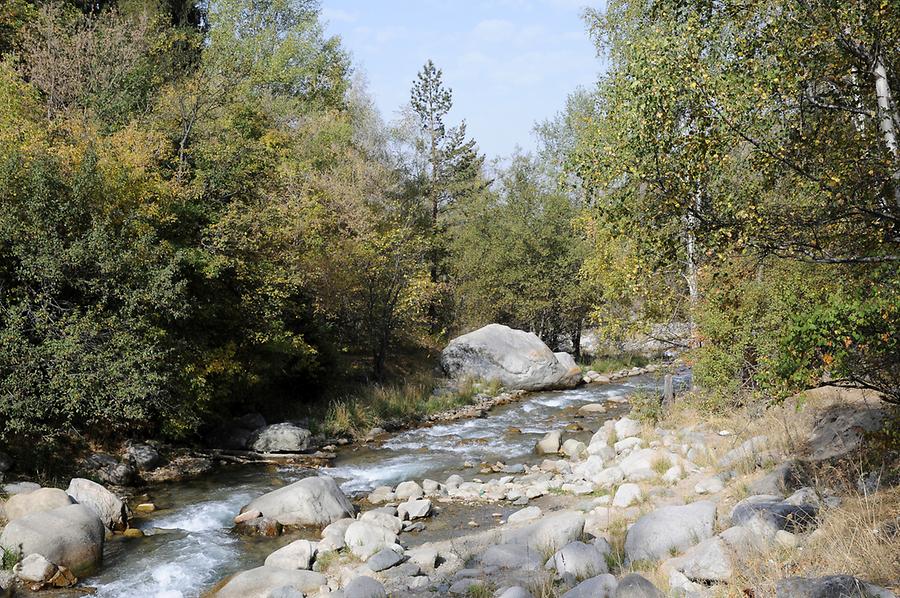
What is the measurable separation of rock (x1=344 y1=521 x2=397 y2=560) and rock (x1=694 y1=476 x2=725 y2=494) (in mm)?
4917

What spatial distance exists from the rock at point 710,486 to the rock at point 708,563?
352 centimetres

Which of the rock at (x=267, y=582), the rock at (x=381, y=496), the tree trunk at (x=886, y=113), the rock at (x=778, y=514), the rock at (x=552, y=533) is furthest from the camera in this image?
the rock at (x=381, y=496)

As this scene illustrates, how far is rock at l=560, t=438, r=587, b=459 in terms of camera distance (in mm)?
17330

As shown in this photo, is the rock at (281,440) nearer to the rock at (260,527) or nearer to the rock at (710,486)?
the rock at (260,527)

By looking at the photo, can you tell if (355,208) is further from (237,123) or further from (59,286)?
(59,286)

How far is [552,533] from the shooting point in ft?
31.6

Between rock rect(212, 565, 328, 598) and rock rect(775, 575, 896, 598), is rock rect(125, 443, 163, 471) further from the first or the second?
rock rect(775, 575, 896, 598)

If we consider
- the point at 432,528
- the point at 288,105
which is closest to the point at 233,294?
the point at 432,528

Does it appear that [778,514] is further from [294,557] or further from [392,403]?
[392,403]

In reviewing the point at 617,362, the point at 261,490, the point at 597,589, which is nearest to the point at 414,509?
the point at 261,490

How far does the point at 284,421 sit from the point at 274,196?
6820 mm

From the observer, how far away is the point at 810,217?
768 centimetres

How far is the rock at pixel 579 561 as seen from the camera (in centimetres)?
825

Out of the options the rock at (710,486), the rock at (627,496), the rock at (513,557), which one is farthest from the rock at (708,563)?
the rock at (627,496)
